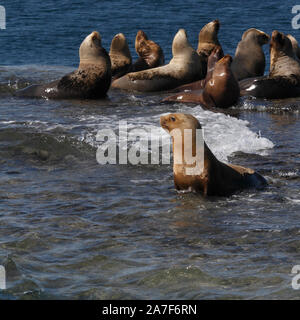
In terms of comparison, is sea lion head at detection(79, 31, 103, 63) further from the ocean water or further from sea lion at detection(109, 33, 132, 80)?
sea lion at detection(109, 33, 132, 80)

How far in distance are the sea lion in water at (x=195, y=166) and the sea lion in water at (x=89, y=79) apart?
5920 millimetres

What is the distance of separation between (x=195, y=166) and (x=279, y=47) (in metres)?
7.17

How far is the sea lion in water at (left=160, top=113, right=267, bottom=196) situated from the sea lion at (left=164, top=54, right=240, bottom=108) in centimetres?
462

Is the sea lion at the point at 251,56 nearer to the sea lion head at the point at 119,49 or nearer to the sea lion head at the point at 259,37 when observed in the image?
the sea lion head at the point at 259,37

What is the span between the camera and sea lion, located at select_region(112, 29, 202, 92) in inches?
555

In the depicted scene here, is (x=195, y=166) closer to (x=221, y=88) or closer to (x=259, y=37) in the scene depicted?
(x=221, y=88)

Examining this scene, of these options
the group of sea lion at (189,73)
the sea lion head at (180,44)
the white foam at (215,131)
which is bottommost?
the white foam at (215,131)

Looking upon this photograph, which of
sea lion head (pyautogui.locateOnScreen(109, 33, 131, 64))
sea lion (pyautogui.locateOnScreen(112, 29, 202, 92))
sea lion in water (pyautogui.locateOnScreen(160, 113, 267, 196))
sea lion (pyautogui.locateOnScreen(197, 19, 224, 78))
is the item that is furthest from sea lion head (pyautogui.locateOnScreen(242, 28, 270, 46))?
sea lion in water (pyautogui.locateOnScreen(160, 113, 267, 196))

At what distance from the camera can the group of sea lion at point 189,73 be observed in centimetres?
1230

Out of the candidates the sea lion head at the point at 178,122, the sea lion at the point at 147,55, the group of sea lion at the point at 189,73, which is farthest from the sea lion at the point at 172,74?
the sea lion head at the point at 178,122

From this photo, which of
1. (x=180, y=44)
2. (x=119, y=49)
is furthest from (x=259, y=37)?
(x=119, y=49)

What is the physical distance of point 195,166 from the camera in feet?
23.9
